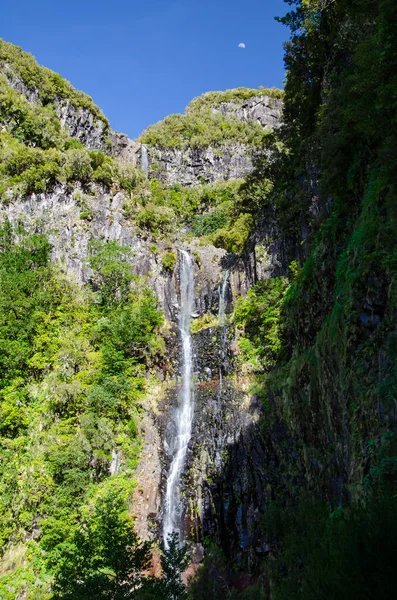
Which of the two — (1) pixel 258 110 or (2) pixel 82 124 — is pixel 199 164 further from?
(2) pixel 82 124

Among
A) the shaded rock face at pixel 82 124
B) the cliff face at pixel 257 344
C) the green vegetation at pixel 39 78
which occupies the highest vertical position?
the green vegetation at pixel 39 78

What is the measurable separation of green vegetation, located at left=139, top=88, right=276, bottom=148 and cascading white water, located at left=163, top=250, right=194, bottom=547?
32.0 metres

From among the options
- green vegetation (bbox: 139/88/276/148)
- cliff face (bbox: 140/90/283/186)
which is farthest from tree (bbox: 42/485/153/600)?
green vegetation (bbox: 139/88/276/148)

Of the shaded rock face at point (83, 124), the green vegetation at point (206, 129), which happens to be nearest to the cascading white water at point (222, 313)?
the shaded rock face at point (83, 124)

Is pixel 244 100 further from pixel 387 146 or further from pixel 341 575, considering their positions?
pixel 341 575

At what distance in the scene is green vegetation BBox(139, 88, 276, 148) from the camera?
56625 millimetres

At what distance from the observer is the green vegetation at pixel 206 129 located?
5662 centimetres

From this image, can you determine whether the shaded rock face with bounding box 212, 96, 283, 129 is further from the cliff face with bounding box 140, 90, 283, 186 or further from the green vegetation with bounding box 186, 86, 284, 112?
the cliff face with bounding box 140, 90, 283, 186

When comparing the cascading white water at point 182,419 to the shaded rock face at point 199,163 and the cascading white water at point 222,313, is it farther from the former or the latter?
the shaded rock face at point 199,163

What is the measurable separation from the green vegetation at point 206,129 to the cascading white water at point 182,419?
32.0 m

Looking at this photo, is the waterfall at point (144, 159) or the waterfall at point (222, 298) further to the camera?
the waterfall at point (144, 159)

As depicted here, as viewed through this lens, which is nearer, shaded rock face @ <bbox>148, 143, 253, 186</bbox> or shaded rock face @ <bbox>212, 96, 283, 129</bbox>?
shaded rock face @ <bbox>148, 143, 253, 186</bbox>

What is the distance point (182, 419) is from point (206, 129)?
49.3m

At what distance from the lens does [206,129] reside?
2298 inches
